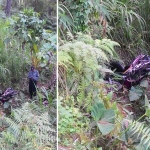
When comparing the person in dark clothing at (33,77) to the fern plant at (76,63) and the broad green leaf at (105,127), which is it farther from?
the broad green leaf at (105,127)

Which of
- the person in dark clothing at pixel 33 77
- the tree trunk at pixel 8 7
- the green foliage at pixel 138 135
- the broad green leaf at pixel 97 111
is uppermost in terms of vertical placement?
the tree trunk at pixel 8 7

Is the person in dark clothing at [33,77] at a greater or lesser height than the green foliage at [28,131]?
greater

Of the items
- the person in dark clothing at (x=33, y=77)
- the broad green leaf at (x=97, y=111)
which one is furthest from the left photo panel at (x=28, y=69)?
the broad green leaf at (x=97, y=111)

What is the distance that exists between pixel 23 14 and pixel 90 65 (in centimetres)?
25

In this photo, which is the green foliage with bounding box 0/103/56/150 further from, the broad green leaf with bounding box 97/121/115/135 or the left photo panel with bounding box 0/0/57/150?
the broad green leaf with bounding box 97/121/115/135

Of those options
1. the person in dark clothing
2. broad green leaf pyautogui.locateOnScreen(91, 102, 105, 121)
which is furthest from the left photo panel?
broad green leaf pyautogui.locateOnScreen(91, 102, 105, 121)

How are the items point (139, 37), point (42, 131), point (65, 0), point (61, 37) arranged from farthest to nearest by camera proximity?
point (139, 37)
point (65, 0)
point (61, 37)
point (42, 131)

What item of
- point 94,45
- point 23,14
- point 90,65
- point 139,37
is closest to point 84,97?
point 90,65

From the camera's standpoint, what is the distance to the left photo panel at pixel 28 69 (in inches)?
32.8

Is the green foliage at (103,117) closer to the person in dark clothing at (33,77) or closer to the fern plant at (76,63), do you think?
the fern plant at (76,63)

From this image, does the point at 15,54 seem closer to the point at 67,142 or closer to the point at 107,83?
the point at 67,142

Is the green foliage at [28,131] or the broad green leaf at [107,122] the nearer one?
the green foliage at [28,131]

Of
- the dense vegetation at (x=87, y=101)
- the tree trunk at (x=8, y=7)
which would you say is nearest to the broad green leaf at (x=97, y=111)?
the dense vegetation at (x=87, y=101)

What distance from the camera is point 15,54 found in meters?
0.85
